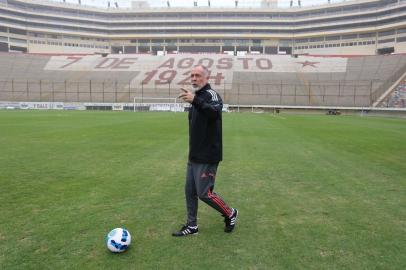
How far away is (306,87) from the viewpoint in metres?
63.1

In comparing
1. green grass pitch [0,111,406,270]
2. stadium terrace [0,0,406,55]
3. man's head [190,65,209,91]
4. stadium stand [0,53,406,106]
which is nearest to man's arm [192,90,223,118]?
man's head [190,65,209,91]

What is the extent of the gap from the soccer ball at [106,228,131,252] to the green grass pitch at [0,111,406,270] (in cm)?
9

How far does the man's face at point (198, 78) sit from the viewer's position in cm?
490

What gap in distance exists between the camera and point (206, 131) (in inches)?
199

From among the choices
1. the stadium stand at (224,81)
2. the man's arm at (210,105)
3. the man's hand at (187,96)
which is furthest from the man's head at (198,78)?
the stadium stand at (224,81)

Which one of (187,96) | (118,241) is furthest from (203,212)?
(187,96)

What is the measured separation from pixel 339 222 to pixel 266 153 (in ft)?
24.1

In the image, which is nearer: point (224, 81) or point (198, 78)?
point (198, 78)

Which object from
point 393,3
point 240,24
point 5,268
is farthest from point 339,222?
point 240,24

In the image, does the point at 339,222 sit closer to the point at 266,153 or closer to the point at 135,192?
the point at 135,192

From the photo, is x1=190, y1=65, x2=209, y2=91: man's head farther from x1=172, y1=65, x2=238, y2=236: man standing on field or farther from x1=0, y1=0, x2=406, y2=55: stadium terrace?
x1=0, y1=0, x2=406, y2=55: stadium terrace

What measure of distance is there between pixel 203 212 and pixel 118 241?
6.90ft

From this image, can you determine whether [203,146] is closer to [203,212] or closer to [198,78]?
[198,78]

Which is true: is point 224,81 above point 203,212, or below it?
above
